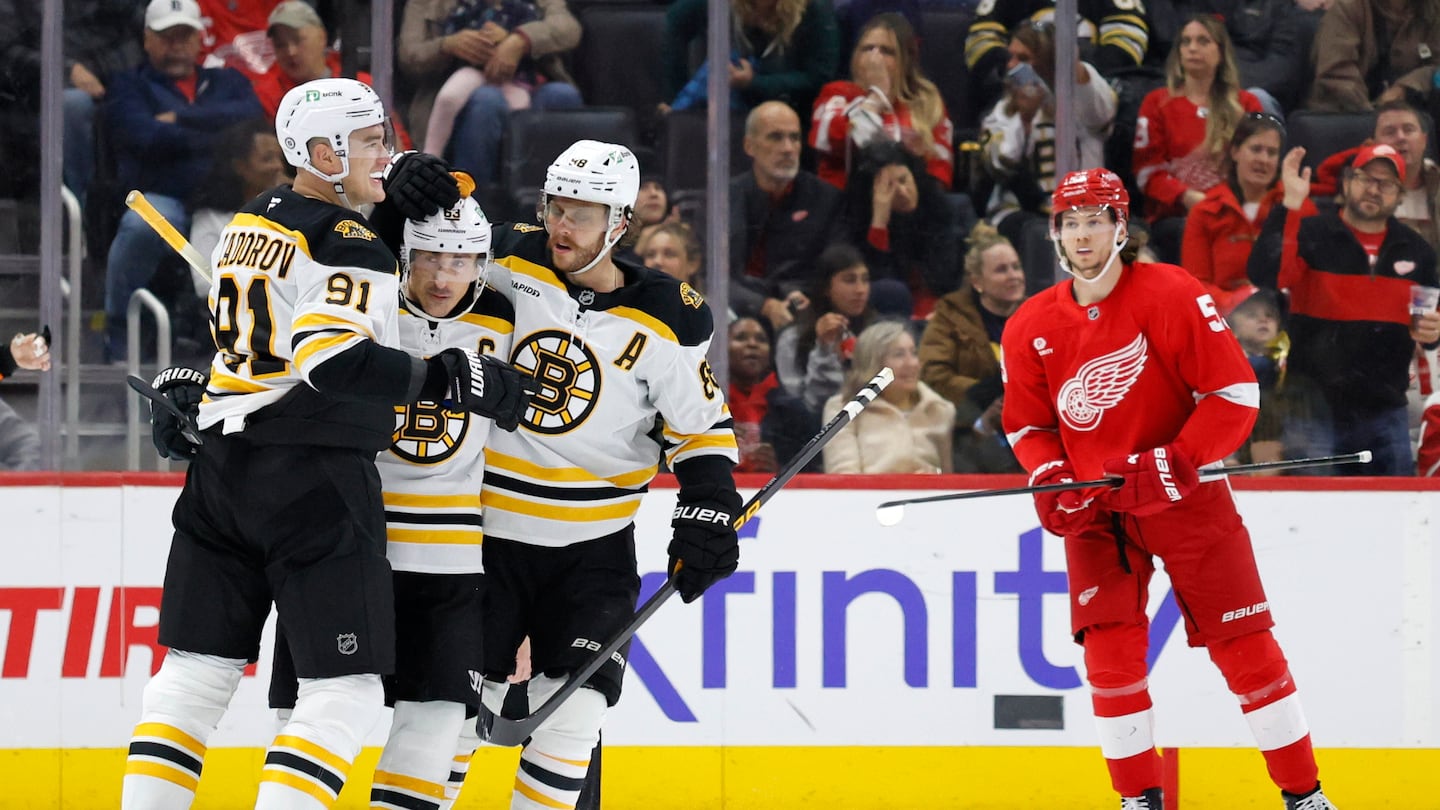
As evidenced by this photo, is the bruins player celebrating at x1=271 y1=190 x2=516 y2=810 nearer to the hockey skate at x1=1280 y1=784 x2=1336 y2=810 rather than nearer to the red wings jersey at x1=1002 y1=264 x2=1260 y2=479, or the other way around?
the red wings jersey at x1=1002 y1=264 x2=1260 y2=479

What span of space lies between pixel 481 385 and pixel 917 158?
2079 mm

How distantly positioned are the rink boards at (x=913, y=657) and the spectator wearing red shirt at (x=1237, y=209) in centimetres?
58

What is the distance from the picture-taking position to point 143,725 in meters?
2.95

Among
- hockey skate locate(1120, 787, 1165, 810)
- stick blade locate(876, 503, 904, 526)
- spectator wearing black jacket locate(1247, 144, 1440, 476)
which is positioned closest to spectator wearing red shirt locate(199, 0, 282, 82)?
stick blade locate(876, 503, 904, 526)

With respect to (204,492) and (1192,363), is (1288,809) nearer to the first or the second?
(1192,363)

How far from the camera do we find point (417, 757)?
3.04 metres

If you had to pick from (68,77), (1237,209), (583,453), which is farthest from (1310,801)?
(68,77)

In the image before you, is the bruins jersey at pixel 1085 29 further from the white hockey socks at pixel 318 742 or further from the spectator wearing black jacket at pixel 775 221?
the white hockey socks at pixel 318 742

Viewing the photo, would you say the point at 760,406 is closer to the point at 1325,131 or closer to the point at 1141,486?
the point at 1141,486

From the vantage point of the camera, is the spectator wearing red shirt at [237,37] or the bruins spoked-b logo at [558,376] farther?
the spectator wearing red shirt at [237,37]

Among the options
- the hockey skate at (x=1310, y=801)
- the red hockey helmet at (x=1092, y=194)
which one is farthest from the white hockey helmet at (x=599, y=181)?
the hockey skate at (x=1310, y=801)

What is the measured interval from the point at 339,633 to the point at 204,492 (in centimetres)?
34

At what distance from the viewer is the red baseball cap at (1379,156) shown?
Result: 4605 millimetres

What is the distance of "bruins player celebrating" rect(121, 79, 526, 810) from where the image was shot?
2.85 meters
